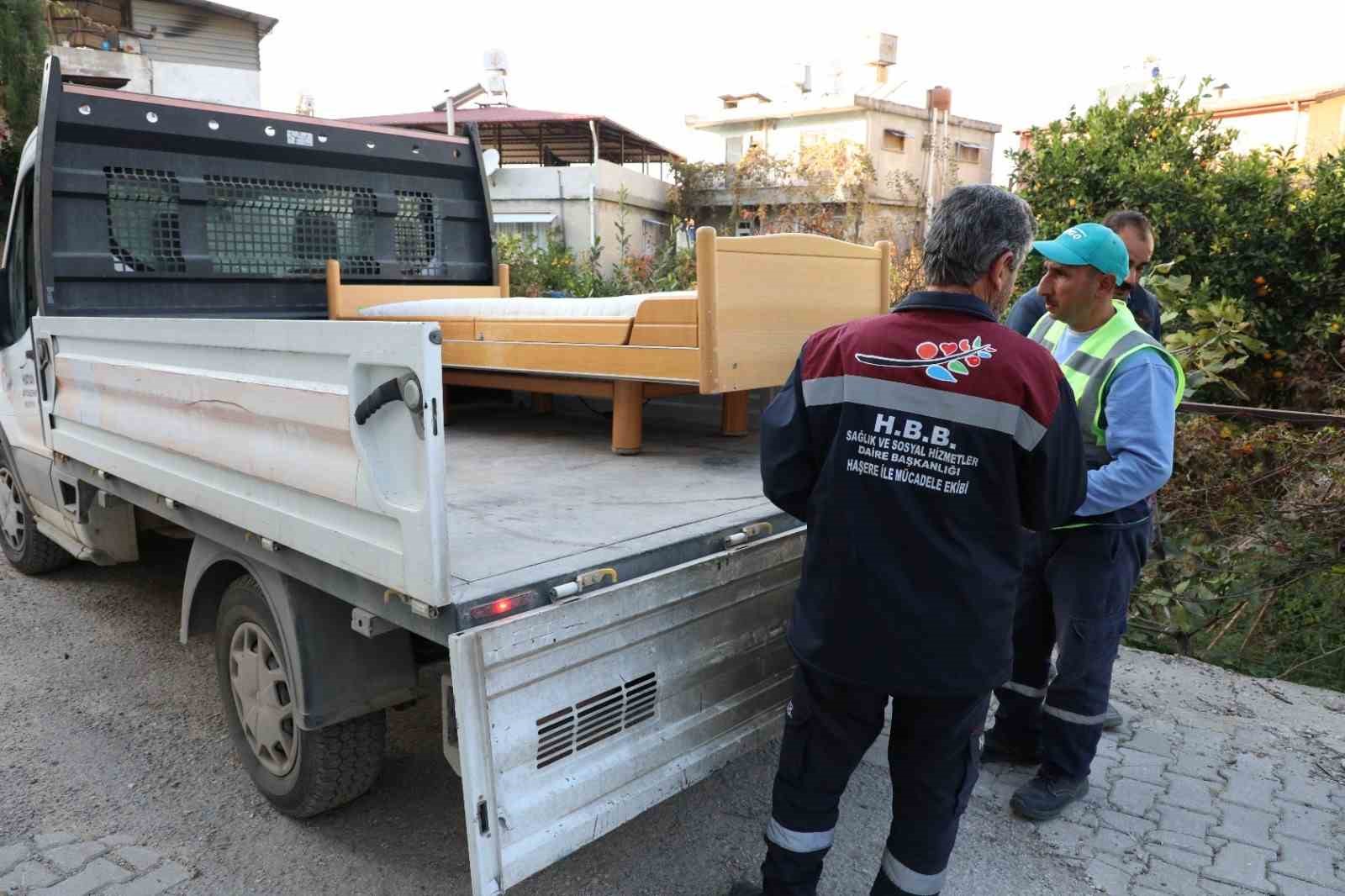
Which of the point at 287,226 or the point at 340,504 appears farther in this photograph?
the point at 287,226

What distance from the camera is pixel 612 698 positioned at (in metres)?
2.14

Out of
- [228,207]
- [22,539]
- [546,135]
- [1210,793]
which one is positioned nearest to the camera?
[1210,793]

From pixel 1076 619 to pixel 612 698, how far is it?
1.49 metres

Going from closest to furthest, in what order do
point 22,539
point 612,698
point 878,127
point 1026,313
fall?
point 612,698 → point 1026,313 → point 22,539 → point 878,127

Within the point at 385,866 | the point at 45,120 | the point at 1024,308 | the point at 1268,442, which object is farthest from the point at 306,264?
the point at 1268,442

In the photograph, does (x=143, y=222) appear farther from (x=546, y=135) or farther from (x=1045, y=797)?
(x=546, y=135)

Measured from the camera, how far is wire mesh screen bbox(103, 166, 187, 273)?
3996 mm

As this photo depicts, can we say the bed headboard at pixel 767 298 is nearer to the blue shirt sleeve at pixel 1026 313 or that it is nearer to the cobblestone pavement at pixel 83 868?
the blue shirt sleeve at pixel 1026 313

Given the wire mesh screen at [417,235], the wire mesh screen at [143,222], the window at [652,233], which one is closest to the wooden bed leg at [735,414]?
the wire mesh screen at [417,235]

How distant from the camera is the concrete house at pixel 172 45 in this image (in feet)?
58.4

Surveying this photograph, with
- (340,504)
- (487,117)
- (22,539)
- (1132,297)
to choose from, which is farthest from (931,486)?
(487,117)

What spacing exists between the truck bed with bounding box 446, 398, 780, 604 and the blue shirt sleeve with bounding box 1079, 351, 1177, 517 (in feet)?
2.96

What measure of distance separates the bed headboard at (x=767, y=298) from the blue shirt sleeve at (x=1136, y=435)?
3.41 ft

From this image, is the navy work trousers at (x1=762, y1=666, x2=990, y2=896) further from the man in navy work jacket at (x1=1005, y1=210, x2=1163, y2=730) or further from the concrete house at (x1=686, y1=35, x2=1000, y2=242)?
the concrete house at (x1=686, y1=35, x2=1000, y2=242)
